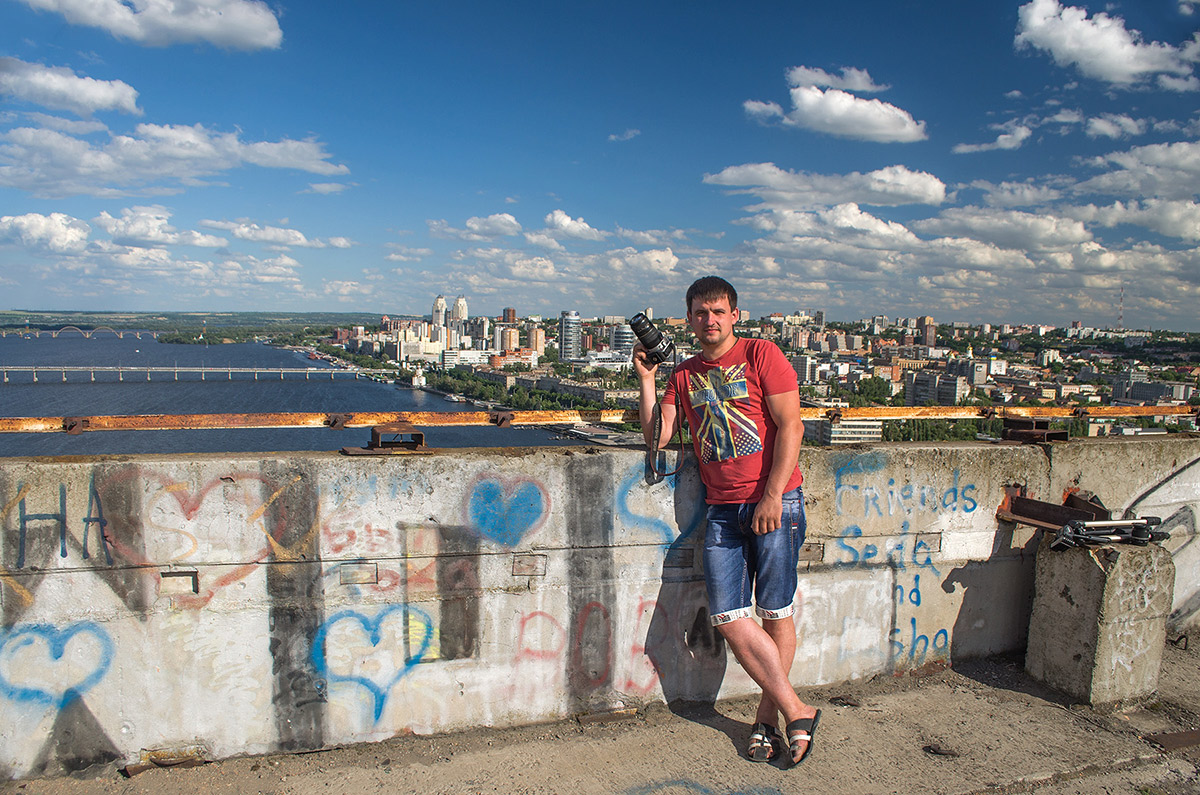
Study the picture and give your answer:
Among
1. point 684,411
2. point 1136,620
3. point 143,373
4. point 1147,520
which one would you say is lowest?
point 143,373

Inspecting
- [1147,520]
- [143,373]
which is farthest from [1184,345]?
[143,373]

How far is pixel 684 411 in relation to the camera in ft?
9.28

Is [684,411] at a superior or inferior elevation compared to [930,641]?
superior

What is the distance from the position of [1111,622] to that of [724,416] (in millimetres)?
1892

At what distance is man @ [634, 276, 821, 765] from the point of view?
2.54 metres

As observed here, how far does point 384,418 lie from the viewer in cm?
287

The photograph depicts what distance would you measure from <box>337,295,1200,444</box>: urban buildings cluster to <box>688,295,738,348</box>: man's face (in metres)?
41.7

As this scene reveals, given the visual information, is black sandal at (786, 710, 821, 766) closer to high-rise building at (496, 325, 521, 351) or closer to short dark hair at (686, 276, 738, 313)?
short dark hair at (686, 276, 738, 313)

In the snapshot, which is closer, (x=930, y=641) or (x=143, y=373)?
(x=930, y=641)

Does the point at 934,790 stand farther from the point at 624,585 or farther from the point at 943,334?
the point at 943,334

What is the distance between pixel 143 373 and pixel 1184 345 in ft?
524

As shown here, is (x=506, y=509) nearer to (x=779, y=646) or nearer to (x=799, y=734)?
(x=779, y=646)

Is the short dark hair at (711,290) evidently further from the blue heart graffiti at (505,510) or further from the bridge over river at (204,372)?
the bridge over river at (204,372)

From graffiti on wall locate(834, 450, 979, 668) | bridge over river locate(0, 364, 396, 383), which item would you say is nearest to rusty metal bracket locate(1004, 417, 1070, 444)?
graffiti on wall locate(834, 450, 979, 668)
